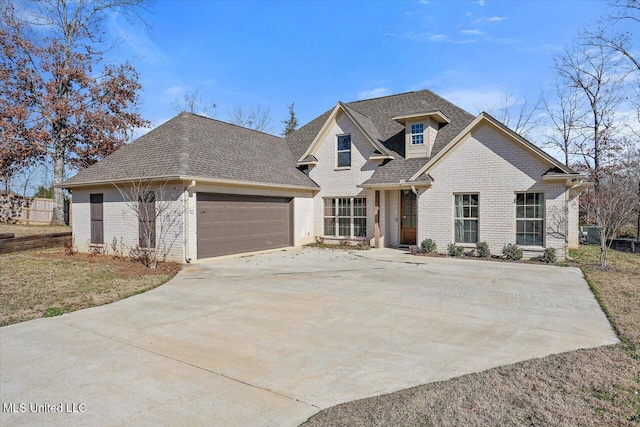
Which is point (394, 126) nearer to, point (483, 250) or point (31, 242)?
point (483, 250)

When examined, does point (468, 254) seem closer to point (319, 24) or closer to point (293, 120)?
point (319, 24)

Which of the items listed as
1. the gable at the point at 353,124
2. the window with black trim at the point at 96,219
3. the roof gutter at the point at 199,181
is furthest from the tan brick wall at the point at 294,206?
the window with black trim at the point at 96,219

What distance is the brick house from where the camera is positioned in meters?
13.1

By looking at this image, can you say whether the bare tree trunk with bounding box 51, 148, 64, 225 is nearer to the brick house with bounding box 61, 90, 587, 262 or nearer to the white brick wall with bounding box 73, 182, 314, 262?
the white brick wall with bounding box 73, 182, 314, 262

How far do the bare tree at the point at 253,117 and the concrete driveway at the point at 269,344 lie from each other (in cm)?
3419

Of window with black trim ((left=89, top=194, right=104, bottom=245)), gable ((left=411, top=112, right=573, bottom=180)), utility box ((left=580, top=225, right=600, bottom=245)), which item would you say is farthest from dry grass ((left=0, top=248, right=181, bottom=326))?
utility box ((left=580, top=225, right=600, bottom=245))

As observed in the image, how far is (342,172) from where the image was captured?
1858 cm

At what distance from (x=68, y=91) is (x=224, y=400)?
28379 millimetres

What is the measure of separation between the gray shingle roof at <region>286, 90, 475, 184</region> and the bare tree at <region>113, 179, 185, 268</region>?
8238 millimetres

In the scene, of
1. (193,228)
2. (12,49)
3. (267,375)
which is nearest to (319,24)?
(193,228)

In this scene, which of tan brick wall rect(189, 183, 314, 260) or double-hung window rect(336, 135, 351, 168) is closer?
tan brick wall rect(189, 183, 314, 260)

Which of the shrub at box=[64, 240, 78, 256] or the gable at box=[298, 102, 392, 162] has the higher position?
the gable at box=[298, 102, 392, 162]

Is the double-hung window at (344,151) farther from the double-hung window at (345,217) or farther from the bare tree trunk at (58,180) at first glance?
the bare tree trunk at (58,180)

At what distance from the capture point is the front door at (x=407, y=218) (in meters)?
17.3
